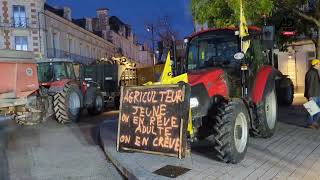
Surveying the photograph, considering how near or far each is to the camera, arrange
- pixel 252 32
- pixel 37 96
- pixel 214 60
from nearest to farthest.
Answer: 1. pixel 214 60
2. pixel 252 32
3. pixel 37 96

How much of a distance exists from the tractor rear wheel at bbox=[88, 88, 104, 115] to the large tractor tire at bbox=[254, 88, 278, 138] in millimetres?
10390

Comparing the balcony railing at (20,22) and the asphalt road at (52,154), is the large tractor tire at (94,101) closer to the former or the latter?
the asphalt road at (52,154)

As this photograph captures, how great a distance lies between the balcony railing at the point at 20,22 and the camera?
1585 inches

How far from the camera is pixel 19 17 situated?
1593 inches

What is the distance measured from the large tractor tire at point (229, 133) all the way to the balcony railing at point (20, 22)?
34.8m

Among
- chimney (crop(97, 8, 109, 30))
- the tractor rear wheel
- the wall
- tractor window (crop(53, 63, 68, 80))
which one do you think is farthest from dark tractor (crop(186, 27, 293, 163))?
chimney (crop(97, 8, 109, 30))

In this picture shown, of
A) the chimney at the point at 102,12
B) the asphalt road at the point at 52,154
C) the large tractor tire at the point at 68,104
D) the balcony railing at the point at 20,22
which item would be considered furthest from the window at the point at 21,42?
the asphalt road at the point at 52,154

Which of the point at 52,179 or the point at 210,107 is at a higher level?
the point at 210,107

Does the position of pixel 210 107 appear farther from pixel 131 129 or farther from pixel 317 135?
pixel 317 135

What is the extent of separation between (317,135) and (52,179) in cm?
615

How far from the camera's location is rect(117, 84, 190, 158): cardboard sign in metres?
8.02

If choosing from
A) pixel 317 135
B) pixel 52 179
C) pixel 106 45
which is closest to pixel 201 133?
pixel 52 179

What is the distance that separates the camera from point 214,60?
10.0 meters

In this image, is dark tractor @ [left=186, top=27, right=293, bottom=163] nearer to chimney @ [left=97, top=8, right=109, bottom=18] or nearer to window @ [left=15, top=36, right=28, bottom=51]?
window @ [left=15, top=36, right=28, bottom=51]
